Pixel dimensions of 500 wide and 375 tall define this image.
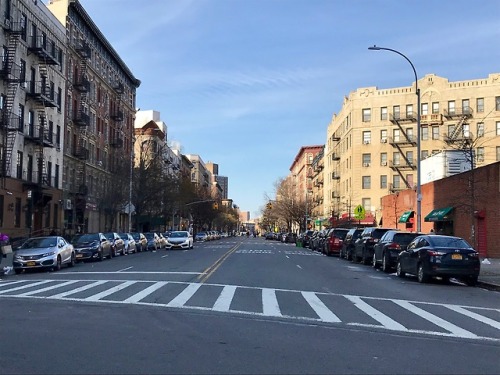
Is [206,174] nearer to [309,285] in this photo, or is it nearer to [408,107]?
[408,107]

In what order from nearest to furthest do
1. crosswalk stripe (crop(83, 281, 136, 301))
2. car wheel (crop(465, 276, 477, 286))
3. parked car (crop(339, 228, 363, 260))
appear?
crosswalk stripe (crop(83, 281, 136, 301)), car wheel (crop(465, 276, 477, 286)), parked car (crop(339, 228, 363, 260))

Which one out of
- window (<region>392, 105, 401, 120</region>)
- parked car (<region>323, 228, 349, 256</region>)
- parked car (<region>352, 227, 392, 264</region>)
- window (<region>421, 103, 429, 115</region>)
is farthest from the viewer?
window (<region>392, 105, 401, 120</region>)

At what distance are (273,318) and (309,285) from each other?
682 cm

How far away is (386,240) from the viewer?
24328mm

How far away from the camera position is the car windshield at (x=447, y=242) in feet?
61.7

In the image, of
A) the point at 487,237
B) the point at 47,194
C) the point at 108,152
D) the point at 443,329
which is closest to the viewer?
the point at 443,329

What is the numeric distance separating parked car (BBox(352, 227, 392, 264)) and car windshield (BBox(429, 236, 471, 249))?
8.39 meters

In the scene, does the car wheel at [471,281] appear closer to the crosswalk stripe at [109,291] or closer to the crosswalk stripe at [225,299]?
the crosswalk stripe at [225,299]

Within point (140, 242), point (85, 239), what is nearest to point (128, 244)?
point (140, 242)

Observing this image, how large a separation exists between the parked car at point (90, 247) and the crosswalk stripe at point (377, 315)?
62.0 feet

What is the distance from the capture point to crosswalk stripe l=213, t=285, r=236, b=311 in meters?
12.3

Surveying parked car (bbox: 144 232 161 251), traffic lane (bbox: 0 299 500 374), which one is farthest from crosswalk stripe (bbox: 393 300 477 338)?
parked car (bbox: 144 232 161 251)

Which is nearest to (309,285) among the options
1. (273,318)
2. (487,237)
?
(273,318)

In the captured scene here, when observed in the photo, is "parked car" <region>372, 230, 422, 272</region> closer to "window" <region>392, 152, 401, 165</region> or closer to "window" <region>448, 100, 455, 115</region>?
"window" <region>448, 100, 455, 115</region>
